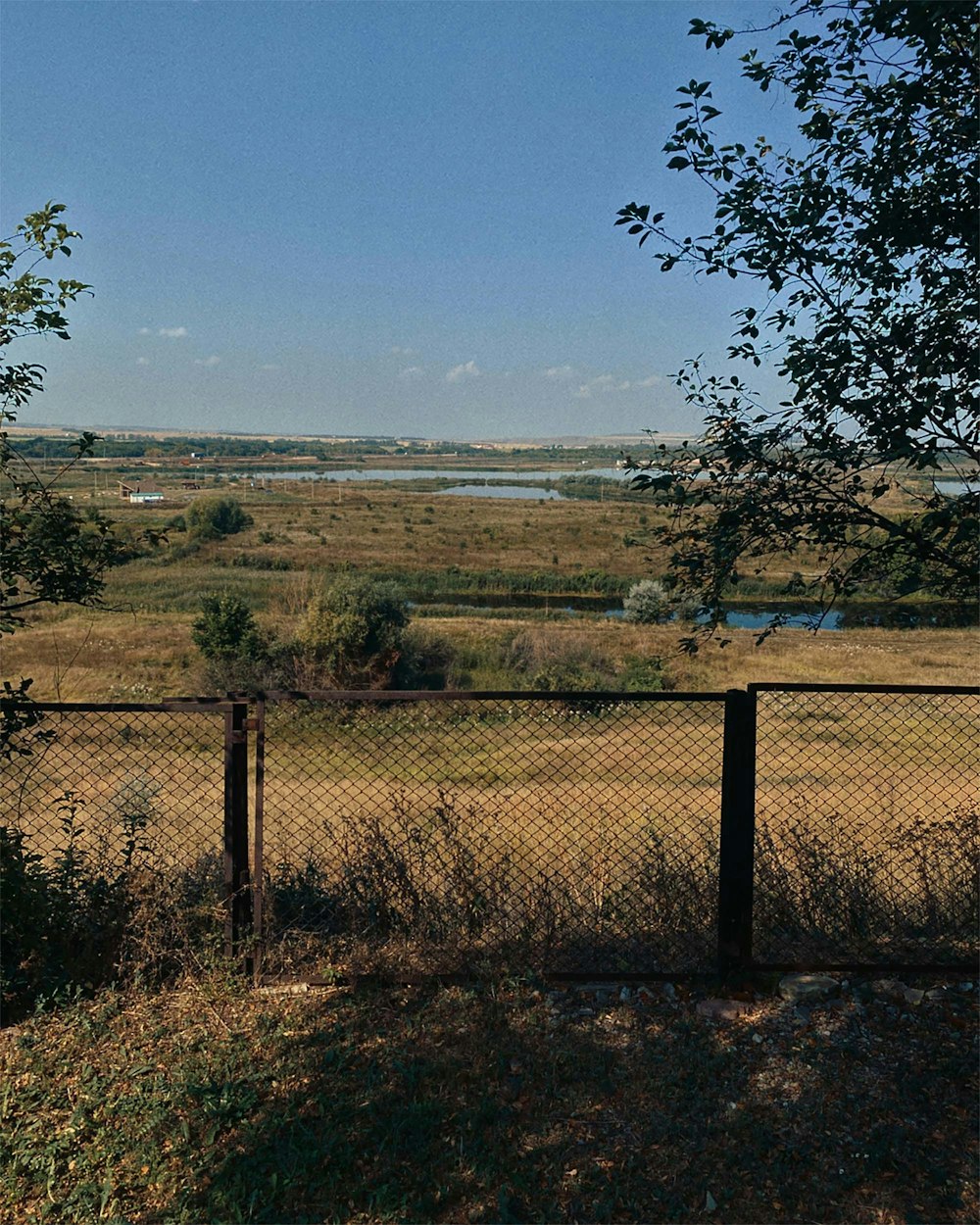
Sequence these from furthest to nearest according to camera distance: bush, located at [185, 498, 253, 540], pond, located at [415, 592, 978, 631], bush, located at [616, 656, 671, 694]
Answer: bush, located at [185, 498, 253, 540], pond, located at [415, 592, 978, 631], bush, located at [616, 656, 671, 694]

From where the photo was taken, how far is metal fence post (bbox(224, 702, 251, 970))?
4.50 m

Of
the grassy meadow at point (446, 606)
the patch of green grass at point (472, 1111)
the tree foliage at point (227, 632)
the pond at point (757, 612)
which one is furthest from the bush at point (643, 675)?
the patch of green grass at point (472, 1111)

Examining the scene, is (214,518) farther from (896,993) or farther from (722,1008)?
(896,993)

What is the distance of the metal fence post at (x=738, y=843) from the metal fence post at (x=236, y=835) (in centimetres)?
232

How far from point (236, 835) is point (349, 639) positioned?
19.0 meters

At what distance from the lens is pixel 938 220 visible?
3.60 m

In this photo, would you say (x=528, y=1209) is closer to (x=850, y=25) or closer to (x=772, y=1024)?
(x=772, y=1024)

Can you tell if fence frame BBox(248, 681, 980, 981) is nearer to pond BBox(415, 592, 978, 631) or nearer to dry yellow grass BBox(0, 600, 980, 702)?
dry yellow grass BBox(0, 600, 980, 702)

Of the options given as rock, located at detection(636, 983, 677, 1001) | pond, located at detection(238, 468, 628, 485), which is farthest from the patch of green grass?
pond, located at detection(238, 468, 628, 485)

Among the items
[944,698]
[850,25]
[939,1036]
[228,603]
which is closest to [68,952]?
[939,1036]

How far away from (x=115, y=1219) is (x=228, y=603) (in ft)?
73.3

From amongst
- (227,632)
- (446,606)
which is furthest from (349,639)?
(446,606)

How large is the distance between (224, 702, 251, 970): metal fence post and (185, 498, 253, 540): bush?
59.8 metres

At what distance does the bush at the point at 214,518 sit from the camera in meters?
63.4
